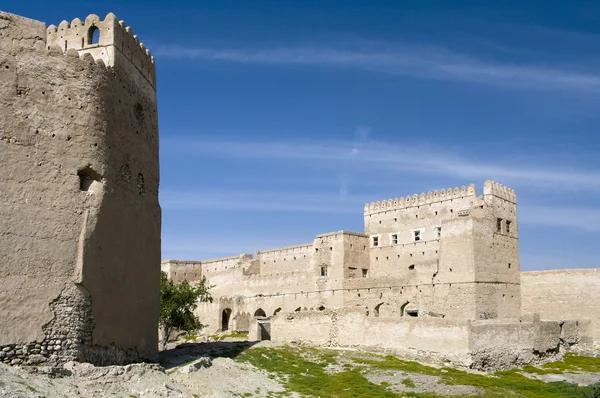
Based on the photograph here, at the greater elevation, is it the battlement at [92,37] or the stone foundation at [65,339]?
the battlement at [92,37]

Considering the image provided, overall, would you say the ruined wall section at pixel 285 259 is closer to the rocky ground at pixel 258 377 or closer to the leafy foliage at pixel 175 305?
the leafy foliage at pixel 175 305

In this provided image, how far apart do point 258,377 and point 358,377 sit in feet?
15.3

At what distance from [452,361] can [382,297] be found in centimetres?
1522

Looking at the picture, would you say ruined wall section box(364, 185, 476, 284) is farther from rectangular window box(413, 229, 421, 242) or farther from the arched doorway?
the arched doorway

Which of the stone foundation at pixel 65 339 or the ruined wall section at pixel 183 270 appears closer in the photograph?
the stone foundation at pixel 65 339

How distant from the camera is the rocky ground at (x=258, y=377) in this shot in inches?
669

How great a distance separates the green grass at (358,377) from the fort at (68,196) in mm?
6486

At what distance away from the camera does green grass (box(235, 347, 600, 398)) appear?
24391mm

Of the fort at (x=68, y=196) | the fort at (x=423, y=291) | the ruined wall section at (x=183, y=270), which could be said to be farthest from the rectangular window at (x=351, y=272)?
the fort at (x=68, y=196)

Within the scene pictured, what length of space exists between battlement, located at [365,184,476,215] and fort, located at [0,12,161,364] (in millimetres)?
27643

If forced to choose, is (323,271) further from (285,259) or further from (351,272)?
(285,259)

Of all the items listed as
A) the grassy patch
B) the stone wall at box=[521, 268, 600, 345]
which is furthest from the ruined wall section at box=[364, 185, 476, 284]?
the grassy patch

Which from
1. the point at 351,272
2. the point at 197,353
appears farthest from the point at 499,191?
the point at 197,353

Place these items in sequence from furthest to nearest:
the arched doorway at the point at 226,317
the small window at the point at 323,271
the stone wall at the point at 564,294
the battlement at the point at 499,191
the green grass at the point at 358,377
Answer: the arched doorway at the point at 226,317 < the small window at the point at 323,271 < the battlement at the point at 499,191 < the stone wall at the point at 564,294 < the green grass at the point at 358,377
